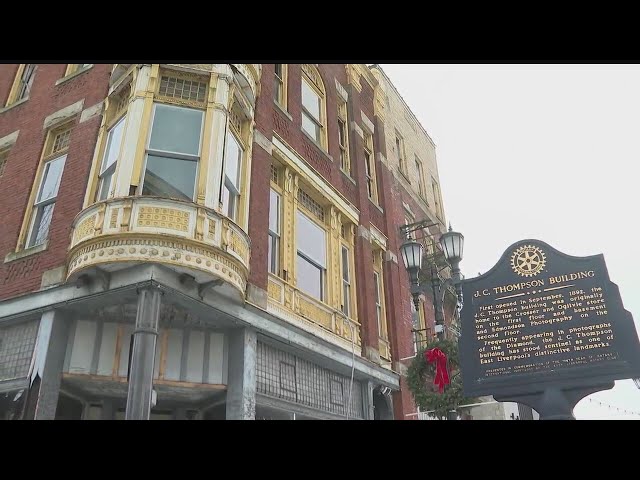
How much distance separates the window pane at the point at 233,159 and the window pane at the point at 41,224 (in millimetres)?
3728

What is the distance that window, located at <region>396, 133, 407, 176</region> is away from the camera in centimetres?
2439

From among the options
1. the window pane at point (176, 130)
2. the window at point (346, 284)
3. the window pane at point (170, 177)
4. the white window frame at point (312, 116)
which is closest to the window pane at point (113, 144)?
the window pane at point (176, 130)

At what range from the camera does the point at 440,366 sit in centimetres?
1113

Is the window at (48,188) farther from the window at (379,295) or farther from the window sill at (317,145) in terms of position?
the window at (379,295)

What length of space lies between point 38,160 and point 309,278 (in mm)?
6999

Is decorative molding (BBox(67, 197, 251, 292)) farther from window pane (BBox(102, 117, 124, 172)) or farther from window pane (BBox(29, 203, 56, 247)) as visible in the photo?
window pane (BBox(29, 203, 56, 247))

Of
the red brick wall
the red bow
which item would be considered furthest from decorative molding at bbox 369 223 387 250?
the red brick wall

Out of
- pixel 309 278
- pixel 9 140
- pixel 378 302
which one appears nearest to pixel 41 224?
pixel 9 140

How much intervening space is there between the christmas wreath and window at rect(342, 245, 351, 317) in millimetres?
3605

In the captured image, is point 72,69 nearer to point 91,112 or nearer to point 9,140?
point 9,140

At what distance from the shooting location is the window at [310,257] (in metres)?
14.0
